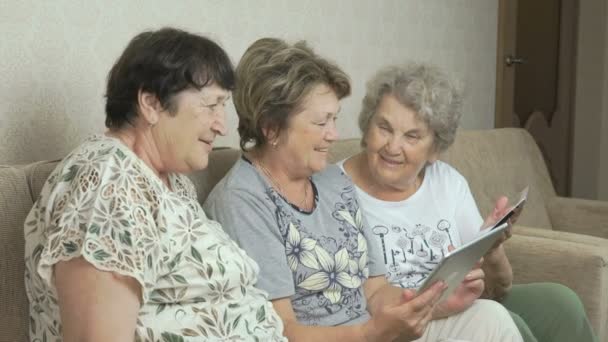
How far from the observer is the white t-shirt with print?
195cm

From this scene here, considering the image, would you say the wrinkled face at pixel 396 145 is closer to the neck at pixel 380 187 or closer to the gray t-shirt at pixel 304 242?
the neck at pixel 380 187

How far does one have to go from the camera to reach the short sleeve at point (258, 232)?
150cm

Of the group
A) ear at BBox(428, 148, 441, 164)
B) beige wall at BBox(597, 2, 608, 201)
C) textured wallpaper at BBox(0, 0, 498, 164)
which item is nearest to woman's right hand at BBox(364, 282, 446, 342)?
ear at BBox(428, 148, 441, 164)

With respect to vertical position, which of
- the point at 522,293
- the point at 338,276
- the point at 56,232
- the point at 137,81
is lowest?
the point at 522,293

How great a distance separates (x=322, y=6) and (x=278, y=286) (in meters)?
→ 1.37

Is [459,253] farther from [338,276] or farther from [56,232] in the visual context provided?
[56,232]

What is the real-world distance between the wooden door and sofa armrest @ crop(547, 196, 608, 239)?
1128mm

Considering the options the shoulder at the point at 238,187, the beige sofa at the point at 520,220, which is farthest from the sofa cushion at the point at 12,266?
the shoulder at the point at 238,187

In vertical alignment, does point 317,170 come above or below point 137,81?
below

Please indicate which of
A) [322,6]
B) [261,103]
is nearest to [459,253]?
[261,103]

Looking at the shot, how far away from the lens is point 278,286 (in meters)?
1.50

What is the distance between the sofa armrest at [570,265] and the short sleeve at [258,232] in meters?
1.04

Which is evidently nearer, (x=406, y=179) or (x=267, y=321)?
(x=267, y=321)

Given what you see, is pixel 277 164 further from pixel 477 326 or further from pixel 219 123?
pixel 477 326
